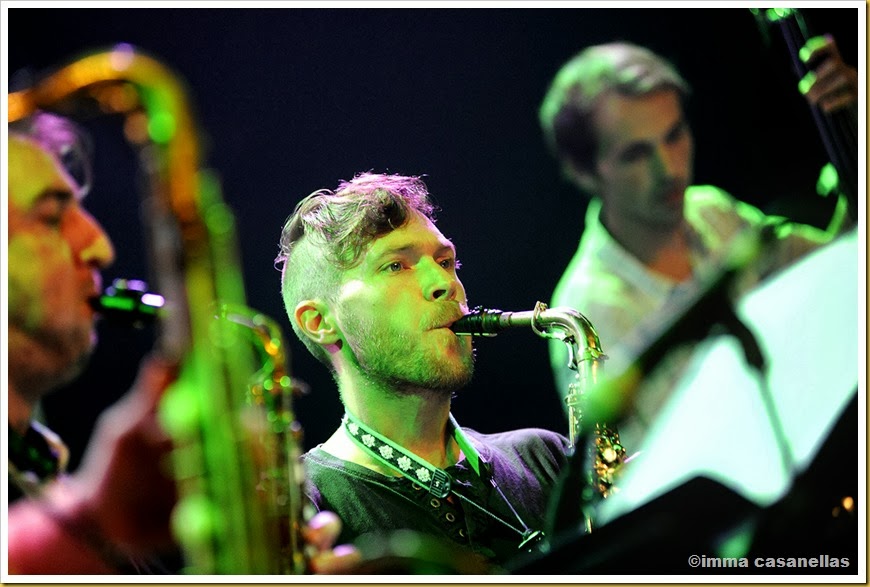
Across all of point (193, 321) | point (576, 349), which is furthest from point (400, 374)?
point (193, 321)

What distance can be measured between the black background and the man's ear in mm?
62

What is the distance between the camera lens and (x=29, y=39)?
3070 millimetres

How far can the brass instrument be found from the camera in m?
2.99

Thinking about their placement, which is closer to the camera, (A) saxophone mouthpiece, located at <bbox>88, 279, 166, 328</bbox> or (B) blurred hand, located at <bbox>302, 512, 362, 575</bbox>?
(A) saxophone mouthpiece, located at <bbox>88, 279, 166, 328</bbox>

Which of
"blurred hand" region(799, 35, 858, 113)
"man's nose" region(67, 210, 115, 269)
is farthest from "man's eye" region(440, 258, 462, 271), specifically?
"blurred hand" region(799, 35, 858, 113)

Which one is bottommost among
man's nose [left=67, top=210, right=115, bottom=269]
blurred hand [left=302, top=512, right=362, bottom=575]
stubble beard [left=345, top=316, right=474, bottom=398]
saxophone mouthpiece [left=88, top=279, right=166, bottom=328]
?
blurred hand [left=302, top=512, right=362, bottom=575]

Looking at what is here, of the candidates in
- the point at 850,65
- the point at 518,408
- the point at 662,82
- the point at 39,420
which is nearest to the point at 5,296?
the point at 39,420

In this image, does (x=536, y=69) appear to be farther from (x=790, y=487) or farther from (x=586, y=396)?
(x=790, y=487)

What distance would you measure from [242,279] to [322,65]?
2.57ft

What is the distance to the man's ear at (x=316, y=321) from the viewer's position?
120 inches

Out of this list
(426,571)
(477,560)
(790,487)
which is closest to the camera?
(426,571)

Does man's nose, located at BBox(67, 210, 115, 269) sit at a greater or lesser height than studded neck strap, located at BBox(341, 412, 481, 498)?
greater

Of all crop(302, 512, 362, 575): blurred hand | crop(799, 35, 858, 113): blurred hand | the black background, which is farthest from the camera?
crop(799, 35, 858, 113): blurred hand

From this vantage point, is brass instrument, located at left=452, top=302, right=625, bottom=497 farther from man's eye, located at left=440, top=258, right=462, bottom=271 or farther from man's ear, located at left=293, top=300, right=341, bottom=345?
man's ear, located at left=293, top=300, right=341, bottom=345
